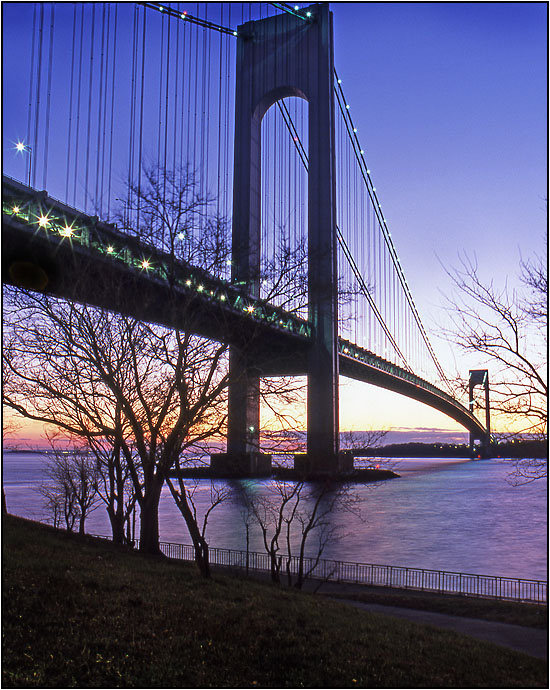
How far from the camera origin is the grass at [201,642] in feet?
20.7

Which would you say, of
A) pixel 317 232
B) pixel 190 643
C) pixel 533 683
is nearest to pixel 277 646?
pixel 190 643

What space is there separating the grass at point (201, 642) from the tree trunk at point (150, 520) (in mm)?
3593

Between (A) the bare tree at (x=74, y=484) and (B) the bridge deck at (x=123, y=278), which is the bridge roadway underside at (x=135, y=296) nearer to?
(B) the bridge deck at (x=123, y=278)

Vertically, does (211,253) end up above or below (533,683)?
above

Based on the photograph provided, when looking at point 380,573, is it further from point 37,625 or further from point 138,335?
point 37,625

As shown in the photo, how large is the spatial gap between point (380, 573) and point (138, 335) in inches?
674

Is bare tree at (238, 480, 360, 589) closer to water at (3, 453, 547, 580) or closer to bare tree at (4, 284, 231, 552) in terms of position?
water at (3, 453, 547, 580)

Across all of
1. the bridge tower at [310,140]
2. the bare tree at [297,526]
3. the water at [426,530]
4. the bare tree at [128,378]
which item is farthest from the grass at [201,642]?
the bridge tower at [310,140]

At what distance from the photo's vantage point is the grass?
632 centimetres

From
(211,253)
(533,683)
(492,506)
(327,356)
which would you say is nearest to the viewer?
(533,683)

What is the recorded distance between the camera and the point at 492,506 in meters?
59.8

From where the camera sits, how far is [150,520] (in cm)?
1463

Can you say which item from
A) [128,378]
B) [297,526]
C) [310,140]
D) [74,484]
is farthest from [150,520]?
[310,140]

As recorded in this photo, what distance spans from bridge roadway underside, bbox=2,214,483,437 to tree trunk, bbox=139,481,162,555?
3.60 metres
